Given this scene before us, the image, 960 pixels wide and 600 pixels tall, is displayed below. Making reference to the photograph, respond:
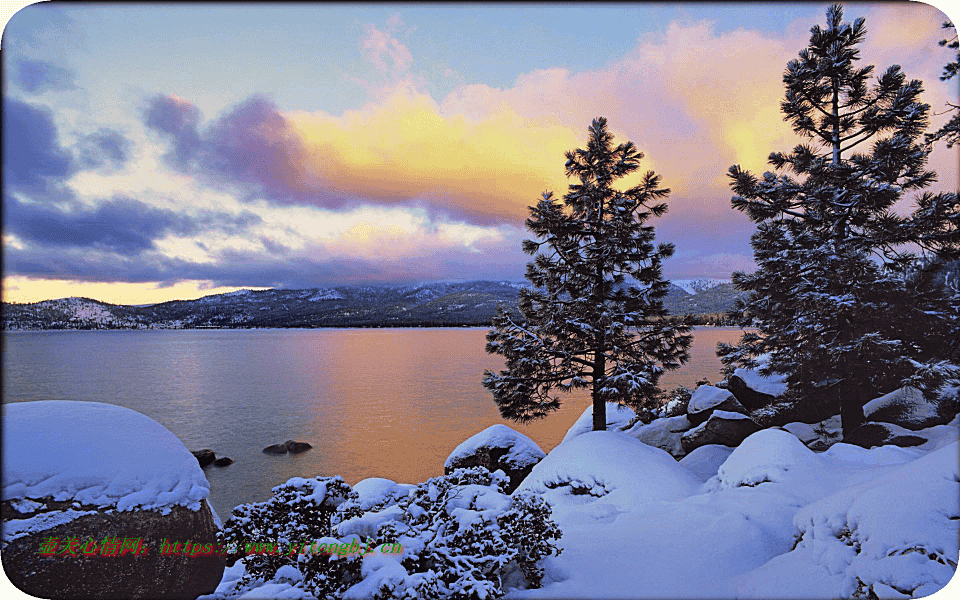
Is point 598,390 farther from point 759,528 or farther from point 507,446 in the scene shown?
point 759,528

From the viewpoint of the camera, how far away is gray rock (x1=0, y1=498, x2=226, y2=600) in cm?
361

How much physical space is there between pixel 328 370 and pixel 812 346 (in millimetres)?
52736

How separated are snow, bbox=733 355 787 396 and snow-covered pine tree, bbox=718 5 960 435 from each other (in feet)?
5.38

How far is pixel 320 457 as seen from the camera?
19953 millimetres

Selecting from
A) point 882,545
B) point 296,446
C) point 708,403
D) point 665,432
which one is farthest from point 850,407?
point 296,446

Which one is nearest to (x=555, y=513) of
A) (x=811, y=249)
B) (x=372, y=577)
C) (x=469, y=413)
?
(x=372, y=577)

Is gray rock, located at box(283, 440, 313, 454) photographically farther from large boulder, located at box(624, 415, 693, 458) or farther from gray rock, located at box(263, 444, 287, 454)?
large boulder, located at box(624, 415, 693, 458)

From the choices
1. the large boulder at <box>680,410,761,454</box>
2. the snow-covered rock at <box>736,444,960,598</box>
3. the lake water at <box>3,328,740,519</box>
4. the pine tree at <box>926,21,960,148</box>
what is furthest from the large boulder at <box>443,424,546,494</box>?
the pine tree at <box>926,21,960,148</box>

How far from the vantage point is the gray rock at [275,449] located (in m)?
20.4

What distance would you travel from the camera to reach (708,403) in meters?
13.1

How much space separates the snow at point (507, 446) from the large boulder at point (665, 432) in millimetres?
3567

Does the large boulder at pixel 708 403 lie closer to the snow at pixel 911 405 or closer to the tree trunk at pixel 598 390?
the tree trunk at pixel 598 390

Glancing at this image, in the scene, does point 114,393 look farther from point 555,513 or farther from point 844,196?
point 844,196

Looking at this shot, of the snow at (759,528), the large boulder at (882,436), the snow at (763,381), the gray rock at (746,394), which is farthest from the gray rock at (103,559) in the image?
the gray rock at (746,394)
